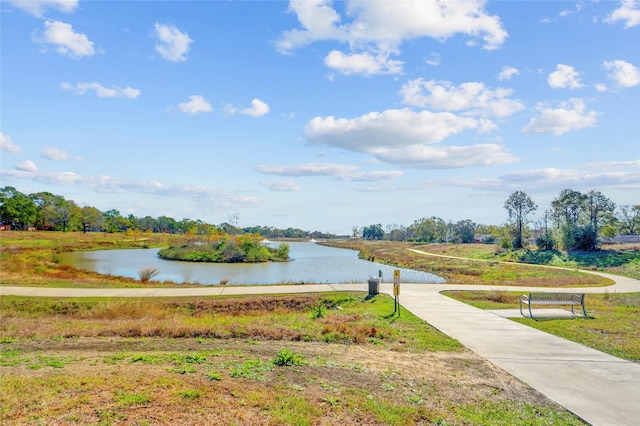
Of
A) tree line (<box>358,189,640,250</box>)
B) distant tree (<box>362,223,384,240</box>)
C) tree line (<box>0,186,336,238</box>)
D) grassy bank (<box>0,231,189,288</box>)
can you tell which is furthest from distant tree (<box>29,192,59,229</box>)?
distant tree (<box>362,223,384,240</box>)

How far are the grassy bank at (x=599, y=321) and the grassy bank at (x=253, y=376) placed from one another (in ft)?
11.4

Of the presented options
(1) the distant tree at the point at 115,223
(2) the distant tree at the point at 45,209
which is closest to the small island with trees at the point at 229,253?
(2) the distant tree at the point at 45,209

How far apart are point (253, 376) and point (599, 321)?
1100cm

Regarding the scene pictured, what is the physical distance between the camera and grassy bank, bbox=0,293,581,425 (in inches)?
206

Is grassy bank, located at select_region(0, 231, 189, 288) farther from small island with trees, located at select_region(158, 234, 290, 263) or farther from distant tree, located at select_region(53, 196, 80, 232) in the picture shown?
distant tree, located at select_region(53, 196, 80, 232)

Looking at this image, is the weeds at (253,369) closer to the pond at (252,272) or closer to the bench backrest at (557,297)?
the bench backrest at (557,297)

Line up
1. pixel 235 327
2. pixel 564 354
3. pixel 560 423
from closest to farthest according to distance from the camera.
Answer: pixel 560 423 < pixel 564 354 < pixel 235 327

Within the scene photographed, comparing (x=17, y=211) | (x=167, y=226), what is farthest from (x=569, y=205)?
(x=167, y=226)

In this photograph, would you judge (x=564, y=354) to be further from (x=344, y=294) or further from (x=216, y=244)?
(x=216, y=244)

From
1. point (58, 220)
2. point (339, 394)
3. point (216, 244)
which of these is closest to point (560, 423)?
point (339, 394)

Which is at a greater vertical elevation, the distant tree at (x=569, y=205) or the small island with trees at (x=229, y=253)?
A: the distant tree at (x=569, y=205)

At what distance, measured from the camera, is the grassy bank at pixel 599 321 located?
944 centimetres

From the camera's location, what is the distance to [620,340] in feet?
32.1

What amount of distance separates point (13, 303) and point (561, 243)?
54540 mm
